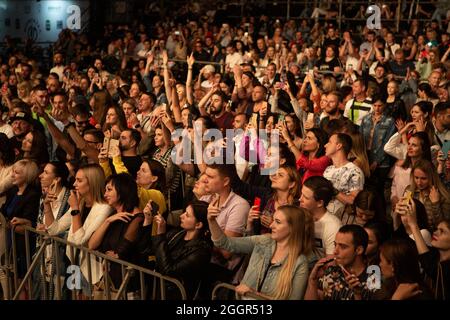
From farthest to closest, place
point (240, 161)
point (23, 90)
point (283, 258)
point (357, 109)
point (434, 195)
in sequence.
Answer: point (23, 90), point (357, 109), point (240, 161), point (434, 195), point (283, 258)

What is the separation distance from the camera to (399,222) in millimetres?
6172

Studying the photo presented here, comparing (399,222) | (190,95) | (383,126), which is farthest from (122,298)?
(190,95)

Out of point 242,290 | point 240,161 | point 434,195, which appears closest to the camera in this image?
point 242,290

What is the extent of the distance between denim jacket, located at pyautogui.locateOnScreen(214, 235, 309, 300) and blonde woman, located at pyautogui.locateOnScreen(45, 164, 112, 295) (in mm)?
967

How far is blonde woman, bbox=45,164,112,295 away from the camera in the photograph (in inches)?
214

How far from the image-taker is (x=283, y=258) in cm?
473

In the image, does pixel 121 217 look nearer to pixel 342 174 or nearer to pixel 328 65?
pixel 342 174

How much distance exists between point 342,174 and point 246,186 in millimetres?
802

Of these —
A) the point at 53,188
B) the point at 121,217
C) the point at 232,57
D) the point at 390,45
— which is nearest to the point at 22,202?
the point at 53,188

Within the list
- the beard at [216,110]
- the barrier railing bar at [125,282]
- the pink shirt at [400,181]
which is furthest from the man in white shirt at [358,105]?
the barrier railing bar at [125,282]

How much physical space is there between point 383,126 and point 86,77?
5.68 metres

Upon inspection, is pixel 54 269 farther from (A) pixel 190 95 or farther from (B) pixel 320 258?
(A) pixel 190 95

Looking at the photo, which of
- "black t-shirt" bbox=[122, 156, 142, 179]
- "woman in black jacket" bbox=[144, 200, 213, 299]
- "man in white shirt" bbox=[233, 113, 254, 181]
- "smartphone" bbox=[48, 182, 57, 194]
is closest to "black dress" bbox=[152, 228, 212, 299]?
"woman in black jacket" bbox=[144, 200, 213, 299]

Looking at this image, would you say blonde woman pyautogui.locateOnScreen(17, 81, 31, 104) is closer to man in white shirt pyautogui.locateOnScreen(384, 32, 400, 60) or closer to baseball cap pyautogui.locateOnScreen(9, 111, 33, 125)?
baseball cap pyautogui.locateOnScreen(9, 111, 33, 125)
